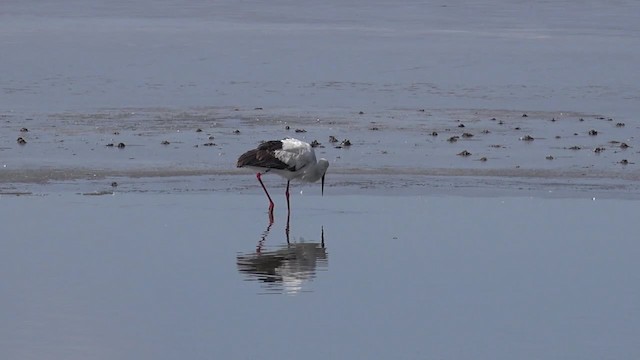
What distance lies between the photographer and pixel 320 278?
1195 centimetres

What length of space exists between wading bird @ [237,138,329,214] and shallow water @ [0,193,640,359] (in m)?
0.31

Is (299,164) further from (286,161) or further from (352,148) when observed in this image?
(352,148)

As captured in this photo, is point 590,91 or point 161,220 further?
point 590,91

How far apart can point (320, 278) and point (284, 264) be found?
783 mm

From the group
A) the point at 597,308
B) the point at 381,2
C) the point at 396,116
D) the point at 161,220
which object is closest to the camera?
the point at 597,308

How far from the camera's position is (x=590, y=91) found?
88.5ft

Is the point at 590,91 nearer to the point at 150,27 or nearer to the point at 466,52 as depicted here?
the point at 466,52

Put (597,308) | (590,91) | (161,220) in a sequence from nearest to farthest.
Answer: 1. (597,308)
2. (161,220)
3. (590,91)

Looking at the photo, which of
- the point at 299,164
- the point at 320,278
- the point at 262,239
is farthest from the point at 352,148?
the point at 320,278

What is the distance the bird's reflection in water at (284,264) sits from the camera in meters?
11.8

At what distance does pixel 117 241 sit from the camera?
1330 cm

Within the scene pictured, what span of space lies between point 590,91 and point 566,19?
17408 mm

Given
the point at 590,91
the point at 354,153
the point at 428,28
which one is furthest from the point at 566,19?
the point at 354,153

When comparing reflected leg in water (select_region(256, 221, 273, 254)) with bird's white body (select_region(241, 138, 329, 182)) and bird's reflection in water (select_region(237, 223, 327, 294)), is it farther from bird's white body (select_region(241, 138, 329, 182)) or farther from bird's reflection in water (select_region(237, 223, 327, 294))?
bird's white body (select_region(241, 138, 329, 182))
